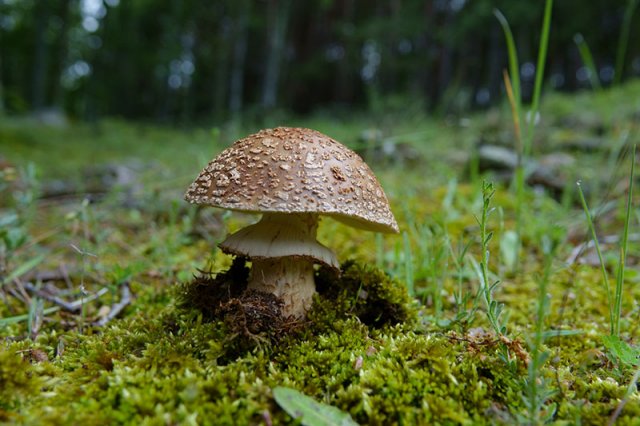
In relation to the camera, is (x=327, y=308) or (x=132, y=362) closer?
(x=132, y=362)

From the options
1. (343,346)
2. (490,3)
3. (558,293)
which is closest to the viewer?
(343,346)

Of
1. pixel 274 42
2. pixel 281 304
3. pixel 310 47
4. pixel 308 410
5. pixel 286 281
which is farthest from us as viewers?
pixel 310 47

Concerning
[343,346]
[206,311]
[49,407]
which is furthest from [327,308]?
[49,407]

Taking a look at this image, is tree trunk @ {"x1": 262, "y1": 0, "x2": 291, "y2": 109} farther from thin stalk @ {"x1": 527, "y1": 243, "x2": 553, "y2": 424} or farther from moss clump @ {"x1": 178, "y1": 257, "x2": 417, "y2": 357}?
thin stalk @ {"x1": 527, "y1": 243, "x2": 553, "y2": 424}

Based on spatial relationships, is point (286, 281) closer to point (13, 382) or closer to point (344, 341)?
point (344, 341)

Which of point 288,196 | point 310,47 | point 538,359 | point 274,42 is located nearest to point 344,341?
point 288,196

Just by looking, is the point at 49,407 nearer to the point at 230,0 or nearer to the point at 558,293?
the point at 558,293
